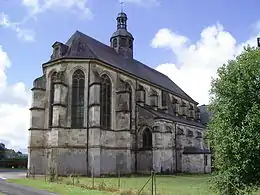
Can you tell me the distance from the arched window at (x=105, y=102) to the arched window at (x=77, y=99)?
2.06 meters

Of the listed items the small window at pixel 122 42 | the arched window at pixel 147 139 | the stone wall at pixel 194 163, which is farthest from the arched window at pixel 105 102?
the stone wall at pixel 194 163

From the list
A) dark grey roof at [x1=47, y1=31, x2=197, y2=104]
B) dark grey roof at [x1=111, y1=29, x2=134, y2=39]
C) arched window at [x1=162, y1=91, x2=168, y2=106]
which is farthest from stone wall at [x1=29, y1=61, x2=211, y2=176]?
dark grey roof at [x1=111, y1=29, x2=134, y2=39]

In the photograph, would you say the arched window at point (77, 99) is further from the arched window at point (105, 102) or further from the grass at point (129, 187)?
the grass at point (129, 187)

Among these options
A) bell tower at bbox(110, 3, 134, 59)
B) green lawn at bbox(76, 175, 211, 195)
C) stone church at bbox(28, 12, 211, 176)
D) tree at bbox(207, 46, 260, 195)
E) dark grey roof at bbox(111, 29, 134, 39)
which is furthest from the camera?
dark grey roof at bbox(111, 29, 134, 39)

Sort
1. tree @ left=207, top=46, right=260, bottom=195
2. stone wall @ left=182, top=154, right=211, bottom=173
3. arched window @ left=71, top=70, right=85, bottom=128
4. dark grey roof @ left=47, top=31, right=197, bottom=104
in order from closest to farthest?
tree @ left=207, top=46, right=260, bottom=195, arched window @ left=71, top=70, right=85, bottom=128, dark grey roof @ left=47, top=31, right=197, bottom=104, stone wall @ left=182, top=154, right=211, bottom=173

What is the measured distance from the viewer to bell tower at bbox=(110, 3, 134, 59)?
47750 mm

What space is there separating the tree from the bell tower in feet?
105

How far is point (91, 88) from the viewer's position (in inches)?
1395

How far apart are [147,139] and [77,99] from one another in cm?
977

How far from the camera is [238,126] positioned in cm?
1508

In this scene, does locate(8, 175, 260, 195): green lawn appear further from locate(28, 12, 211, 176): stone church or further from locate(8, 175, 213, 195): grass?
locate(28, 12, 211, 176): stone church

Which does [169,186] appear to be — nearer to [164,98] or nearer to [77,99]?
[77,99]

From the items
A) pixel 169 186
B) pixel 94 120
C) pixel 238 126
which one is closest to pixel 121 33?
pixel 94 120

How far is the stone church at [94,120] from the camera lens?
3453cm
